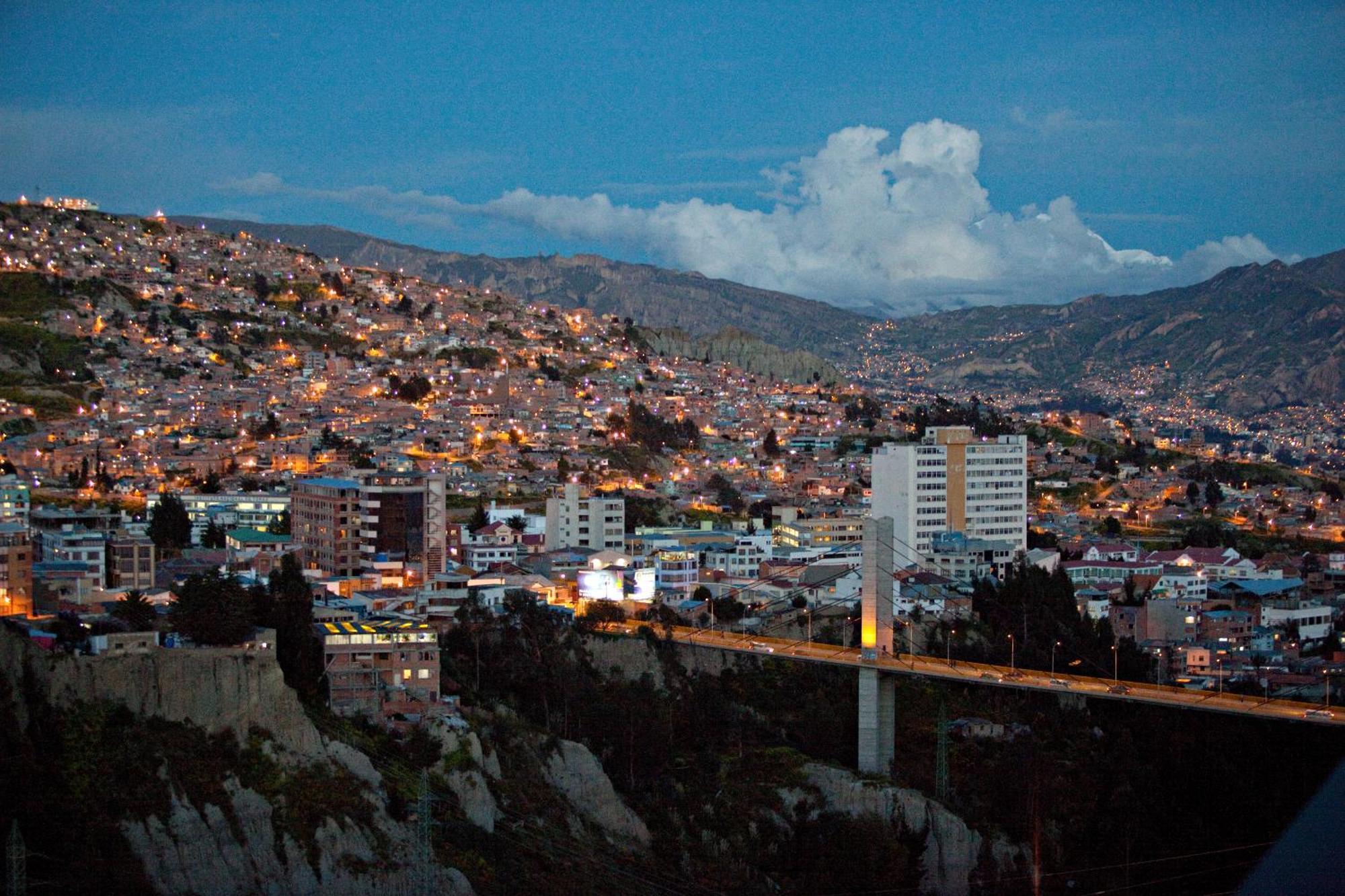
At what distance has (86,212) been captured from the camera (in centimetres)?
5709

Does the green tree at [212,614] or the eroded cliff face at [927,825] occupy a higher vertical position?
the green tree at [212,614]

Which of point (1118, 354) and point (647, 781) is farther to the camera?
point (1118, 354)

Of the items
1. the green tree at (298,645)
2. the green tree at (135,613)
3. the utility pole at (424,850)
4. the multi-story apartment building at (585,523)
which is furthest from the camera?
the multi-story apartment building at (585,523)

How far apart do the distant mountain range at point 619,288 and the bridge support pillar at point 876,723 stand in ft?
310

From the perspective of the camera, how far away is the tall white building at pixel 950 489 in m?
24.0

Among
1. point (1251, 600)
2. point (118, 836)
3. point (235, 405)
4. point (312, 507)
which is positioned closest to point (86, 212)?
point (235, 405)

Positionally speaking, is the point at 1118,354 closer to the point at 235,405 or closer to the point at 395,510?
the point at 235,405

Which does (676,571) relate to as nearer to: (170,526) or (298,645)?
(170,526)

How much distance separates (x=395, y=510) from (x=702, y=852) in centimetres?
811

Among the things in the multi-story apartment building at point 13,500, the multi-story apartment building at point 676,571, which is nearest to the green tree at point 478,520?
the multi-story apartment building at point 676,571

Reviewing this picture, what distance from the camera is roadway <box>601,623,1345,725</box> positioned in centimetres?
1291

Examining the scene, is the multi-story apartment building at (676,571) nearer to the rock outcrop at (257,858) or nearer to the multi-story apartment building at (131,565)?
the multi-story apartment building at (131,565)

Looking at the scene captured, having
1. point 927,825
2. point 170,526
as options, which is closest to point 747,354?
point 170,526

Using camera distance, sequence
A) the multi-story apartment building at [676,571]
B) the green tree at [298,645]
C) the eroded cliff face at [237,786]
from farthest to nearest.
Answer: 1. the multi-story apartment building at [676,571]
2. the green tree at [298,645]
3. the eroded cliff face at [237,786]
